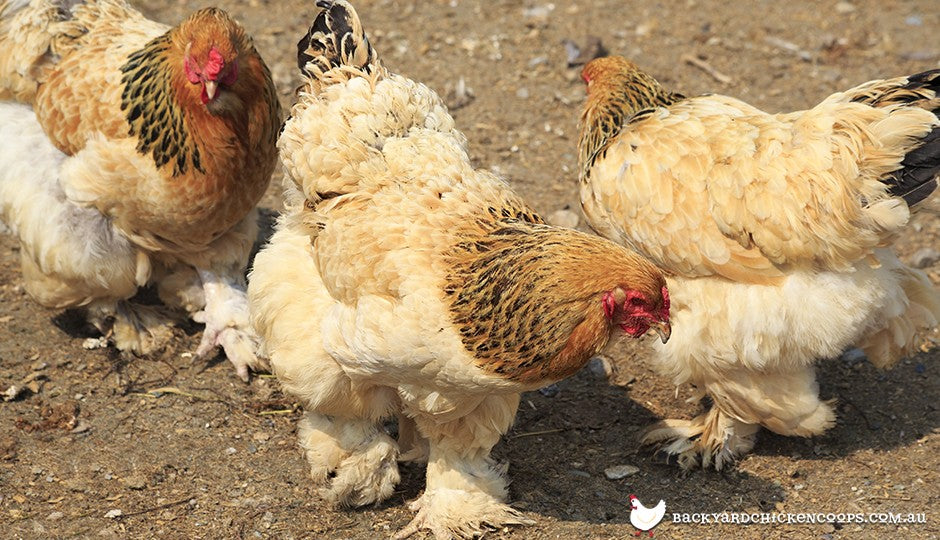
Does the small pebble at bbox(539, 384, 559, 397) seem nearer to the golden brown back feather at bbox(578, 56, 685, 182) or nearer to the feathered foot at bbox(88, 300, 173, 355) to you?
the golden brown back feather at bbox(578, 56, 685, 182)

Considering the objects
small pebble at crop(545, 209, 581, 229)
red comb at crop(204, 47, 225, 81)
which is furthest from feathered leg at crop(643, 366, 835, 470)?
red comb at crop(204, 47, 225, 81)

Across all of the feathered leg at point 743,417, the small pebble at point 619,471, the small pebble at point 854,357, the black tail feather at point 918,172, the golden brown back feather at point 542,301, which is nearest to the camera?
the golden brown back feather at point 542,301

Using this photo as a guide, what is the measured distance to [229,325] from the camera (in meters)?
4.98

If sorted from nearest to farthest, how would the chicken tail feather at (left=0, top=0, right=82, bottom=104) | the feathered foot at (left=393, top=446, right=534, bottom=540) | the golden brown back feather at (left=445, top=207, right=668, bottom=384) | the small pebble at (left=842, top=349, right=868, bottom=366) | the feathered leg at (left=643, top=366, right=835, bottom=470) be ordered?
1. the golden brown back feather at (left=445, top=207, right=668, bottom=384)
2. the feathered foot at (left=393, top=446, right=534, bottom=540)
3. the feathered leg at (left=643, top=366, right=835, bottom=470)
4. the chicken tail feather at (left=0, top=0, right=82, bottom=104)
5. the small pebble at (left=842, top=349, right=868, bottom=366)

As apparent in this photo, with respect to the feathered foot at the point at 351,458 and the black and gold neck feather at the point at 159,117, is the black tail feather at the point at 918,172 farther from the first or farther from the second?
the black and gold neck feather at the point at 159,117

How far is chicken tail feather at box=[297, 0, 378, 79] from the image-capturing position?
4.16 m

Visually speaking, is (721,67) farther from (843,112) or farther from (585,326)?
(585,326)

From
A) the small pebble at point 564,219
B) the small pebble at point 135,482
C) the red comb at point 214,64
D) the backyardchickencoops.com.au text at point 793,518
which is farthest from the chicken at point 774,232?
the small pebble at point 135,482

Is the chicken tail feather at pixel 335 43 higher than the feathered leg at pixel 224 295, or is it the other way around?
the chicken tail feather at pixel 335 43

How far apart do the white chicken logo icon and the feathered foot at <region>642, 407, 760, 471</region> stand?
1.30ft

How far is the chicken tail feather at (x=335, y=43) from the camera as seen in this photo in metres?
4.16

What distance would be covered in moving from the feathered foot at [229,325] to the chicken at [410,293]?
3.02 feet

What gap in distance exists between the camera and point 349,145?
378 centimetres

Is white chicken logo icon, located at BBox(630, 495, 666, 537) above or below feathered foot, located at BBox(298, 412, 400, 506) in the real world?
below
